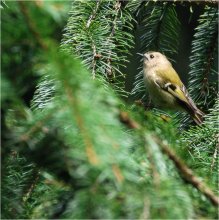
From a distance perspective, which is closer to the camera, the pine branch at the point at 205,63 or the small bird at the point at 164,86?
the pine branch at the point at 205,63

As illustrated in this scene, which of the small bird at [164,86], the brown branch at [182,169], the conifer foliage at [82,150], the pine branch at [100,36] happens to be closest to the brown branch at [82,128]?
the conifer foliage at [82,150]

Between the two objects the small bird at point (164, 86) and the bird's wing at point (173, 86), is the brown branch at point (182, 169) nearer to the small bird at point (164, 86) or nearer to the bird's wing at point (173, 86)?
the small bird at point (164, 86)

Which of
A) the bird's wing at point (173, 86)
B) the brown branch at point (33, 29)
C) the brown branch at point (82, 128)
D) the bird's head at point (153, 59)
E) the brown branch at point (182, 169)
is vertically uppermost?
the brown branch at point (33, 29)

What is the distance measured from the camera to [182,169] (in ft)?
2.84

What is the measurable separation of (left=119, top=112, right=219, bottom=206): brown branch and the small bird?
3.56 ft

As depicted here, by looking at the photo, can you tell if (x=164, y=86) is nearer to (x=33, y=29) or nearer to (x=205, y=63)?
(x=205, y=63)

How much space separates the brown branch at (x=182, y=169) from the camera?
2.78ft

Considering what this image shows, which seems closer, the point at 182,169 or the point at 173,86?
the point at 182,169

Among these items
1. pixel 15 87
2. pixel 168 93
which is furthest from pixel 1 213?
pixel 168 93

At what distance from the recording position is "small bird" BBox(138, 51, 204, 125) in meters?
2.16

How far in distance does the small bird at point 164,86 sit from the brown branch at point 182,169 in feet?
3.56

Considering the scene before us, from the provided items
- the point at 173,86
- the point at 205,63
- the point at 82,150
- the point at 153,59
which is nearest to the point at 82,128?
the point at 82,150

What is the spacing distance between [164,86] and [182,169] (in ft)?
5.75

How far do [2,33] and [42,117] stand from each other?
17cm
